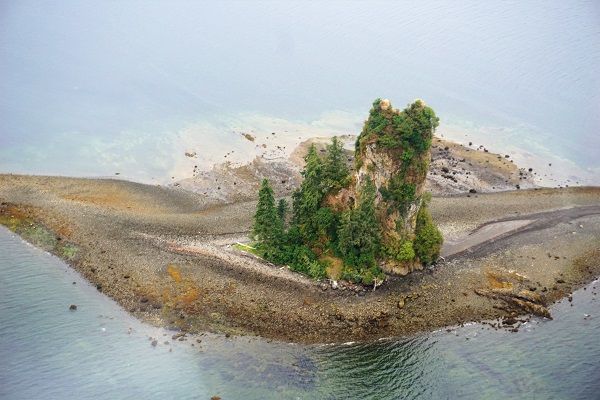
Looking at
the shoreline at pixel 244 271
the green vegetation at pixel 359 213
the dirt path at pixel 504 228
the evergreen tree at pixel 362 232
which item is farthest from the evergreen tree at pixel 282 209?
the dirt path at pixel 504 228

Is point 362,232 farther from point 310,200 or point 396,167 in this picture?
point 396,167

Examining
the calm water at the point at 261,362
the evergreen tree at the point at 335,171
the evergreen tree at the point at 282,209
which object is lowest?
the calm water at the point at 261,362

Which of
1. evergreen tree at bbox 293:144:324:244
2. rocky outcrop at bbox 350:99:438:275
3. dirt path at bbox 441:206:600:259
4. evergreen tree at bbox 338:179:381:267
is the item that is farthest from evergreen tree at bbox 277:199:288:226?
dirt path at bbox 441:206:600:259

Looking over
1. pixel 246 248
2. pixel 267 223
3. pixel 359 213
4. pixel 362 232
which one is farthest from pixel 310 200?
pixel 246 248

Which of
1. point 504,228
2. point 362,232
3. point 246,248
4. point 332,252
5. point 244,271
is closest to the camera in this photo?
point 362,232

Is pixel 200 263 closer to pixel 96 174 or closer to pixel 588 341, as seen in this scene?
pixel 96 174

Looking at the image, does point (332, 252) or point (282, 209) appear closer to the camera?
point (332, 252)

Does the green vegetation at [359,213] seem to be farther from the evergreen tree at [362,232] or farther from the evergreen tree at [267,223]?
the evergreen tree at [267,223]

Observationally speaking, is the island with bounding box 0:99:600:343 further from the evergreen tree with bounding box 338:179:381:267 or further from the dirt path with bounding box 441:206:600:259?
the dirt path with bounding box 441:206:600:259
